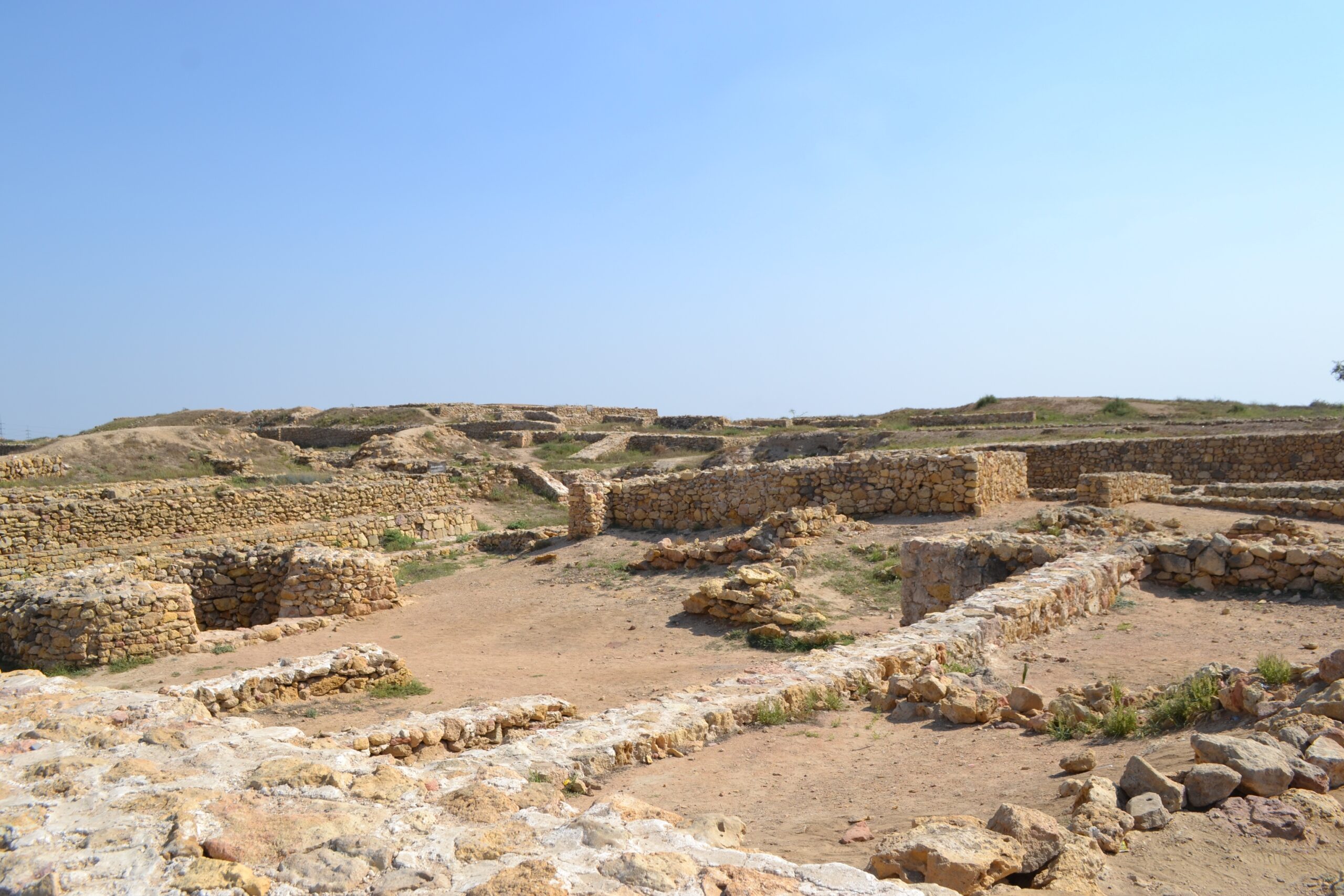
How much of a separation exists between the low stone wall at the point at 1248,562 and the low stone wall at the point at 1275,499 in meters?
4.45

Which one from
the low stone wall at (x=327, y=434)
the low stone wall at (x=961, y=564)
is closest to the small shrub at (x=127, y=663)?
the low stone wall at (x=961, y=564)

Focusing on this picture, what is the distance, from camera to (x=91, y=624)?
9484 millimetres

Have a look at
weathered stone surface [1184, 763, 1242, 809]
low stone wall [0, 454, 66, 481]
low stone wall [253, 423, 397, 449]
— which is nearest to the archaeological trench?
weathered stone surface [1184, 763, 1242, 809]

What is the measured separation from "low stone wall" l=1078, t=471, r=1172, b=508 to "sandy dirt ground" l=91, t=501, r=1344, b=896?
1.39ft

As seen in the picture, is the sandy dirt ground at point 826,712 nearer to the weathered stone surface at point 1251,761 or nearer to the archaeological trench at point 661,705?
the archaeological trench at point 661,705

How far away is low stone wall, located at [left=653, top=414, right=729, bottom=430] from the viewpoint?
4381 cm

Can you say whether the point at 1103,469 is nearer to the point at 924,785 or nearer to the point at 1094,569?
the point at 1094,569

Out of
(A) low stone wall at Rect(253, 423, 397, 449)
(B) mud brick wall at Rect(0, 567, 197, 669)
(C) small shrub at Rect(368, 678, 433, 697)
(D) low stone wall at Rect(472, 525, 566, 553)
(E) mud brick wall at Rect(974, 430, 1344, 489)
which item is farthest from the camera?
(A) low stone wall at Rect(253, 423, 397, 449)

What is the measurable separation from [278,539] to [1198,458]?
21.4 m

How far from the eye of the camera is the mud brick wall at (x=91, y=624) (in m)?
9.46

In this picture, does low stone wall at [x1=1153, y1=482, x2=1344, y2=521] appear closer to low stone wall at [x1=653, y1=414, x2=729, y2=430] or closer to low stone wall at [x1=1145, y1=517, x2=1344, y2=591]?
low stone wall at [x1=1145, y1=517, x2=1344, y2=591]

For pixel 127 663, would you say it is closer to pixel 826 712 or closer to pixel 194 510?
pixel 826 712

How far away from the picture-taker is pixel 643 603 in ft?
39.6

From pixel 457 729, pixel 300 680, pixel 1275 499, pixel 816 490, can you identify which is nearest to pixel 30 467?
pixel 300 680
